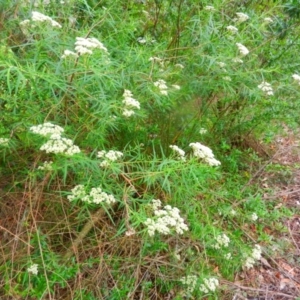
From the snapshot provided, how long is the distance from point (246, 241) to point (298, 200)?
131 centimetres

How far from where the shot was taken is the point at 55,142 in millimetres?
2152

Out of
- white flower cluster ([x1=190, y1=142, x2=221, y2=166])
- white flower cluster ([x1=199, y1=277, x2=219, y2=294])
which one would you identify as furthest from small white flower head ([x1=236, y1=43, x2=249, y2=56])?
white flower cluster ([x1=199, y1=277, x2=219, y2=294])

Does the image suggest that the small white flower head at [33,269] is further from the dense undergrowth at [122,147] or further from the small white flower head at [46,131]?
the small white flower head at [46,131]

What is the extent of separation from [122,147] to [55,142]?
101cm

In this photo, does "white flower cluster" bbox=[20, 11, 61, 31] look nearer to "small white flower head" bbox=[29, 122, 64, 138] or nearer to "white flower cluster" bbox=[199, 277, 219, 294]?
"small white flower head" bbox=[29, 122, 64, 138]

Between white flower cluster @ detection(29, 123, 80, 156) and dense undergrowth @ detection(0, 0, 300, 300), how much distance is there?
11mm

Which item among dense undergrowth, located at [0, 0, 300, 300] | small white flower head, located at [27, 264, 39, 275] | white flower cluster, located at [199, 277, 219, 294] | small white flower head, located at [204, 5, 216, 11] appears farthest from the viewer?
small white flower head, located at [204, 5, 216, 11]

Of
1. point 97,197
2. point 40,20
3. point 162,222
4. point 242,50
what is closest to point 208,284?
point 162,222

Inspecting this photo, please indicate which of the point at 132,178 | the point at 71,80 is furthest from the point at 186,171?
the point at 71,80

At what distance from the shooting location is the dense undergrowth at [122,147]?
235cm

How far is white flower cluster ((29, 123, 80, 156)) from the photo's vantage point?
6.95 feet

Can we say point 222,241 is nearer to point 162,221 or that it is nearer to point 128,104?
point 162,221

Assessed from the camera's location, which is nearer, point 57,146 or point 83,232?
point 57,146

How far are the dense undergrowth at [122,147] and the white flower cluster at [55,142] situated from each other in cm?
1
